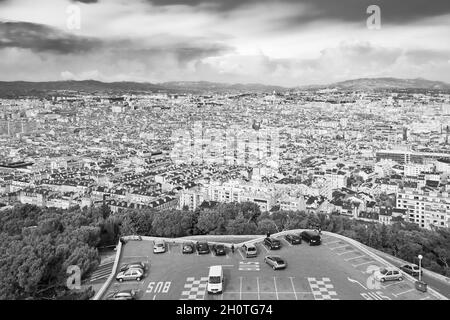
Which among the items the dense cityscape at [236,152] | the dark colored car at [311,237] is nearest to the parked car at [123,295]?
the dark colored car at [311,237]

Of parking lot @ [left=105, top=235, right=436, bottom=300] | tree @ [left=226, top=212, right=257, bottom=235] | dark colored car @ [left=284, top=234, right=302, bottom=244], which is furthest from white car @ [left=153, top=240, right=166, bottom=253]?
tree @ [left=226, top=212, right=257, bottom=235]

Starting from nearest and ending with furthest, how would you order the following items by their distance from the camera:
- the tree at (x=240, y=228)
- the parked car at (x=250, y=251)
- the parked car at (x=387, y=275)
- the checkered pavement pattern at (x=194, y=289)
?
the checkered pavement pattern at (x=194, y=289)
the parked car at (x=387, y=275)
the parked car at (x=250, y=251)
the tree at (x=240, y=228)

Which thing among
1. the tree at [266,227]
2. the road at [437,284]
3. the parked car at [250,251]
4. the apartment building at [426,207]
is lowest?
the apartment building at [426,207]

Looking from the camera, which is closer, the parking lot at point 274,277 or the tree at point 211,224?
the parking lot at point 274,277

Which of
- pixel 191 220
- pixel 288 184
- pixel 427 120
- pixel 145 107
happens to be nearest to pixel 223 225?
pixel 191 220

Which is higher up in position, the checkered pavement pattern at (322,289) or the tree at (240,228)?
the checkered pavement pattern at (322,289)

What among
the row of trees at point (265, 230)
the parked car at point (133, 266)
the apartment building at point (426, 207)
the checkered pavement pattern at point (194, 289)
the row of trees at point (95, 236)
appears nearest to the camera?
the checkered pavement pattern at point (194, 289)

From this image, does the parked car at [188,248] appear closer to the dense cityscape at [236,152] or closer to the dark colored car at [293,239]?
the dark colored car at [293,239]
